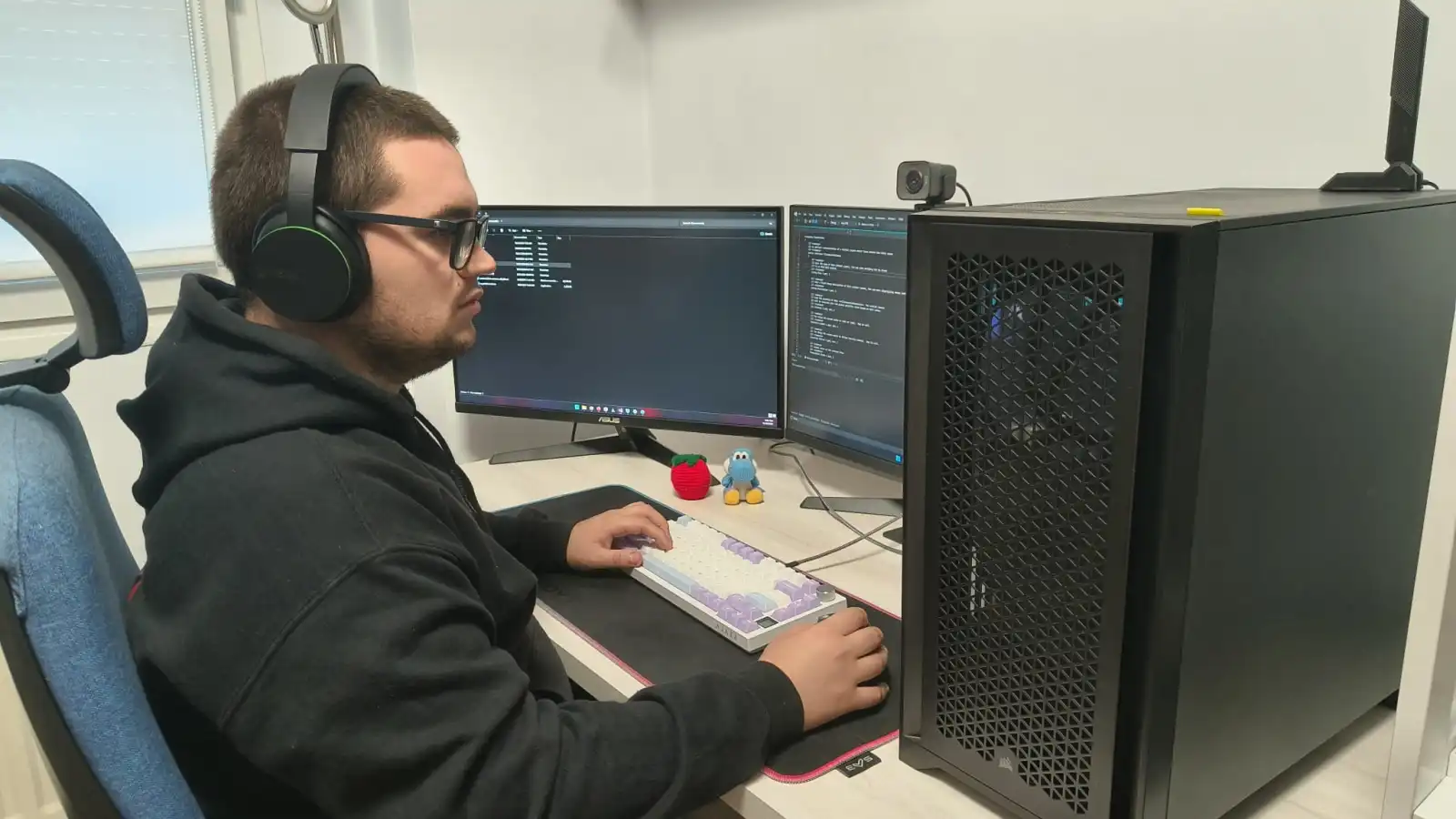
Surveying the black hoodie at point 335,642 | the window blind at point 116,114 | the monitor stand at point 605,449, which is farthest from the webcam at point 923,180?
the window blind at point 116,114

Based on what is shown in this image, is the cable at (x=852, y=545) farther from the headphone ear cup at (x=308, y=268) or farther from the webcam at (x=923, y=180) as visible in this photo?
the headphone ear cup at (x=308, y=268)

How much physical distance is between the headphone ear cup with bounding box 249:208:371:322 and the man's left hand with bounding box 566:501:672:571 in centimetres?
46

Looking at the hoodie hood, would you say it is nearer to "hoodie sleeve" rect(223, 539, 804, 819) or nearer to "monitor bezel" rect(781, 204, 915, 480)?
"hoodie sleeve" rect(223, 539, 804, 819)

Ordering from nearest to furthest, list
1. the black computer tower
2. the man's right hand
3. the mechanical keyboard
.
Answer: the black computer tower → the man's right hand → the mechanical keyboard

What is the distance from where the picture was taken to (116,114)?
1560 mm

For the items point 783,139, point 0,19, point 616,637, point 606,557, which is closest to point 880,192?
point 783,139

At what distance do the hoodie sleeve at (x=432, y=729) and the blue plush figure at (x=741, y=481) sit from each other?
25.3 inches

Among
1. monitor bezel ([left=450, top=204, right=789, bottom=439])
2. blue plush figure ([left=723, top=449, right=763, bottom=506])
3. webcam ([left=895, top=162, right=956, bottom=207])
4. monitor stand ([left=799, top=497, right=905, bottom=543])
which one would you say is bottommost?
monitor stand ([left=799, top=497, right=905, bottom=543])

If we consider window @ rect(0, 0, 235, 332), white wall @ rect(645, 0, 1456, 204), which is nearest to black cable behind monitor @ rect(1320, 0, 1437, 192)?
white wall @ rect(645, 0, 1456, 204)

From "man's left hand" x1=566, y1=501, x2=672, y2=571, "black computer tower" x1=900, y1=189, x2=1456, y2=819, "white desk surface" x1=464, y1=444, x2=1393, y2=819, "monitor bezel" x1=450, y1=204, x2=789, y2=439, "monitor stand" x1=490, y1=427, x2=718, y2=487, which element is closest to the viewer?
"black computer tower" x1=900, y1=189, x2=1456, y2=819

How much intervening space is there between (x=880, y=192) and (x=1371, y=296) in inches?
35.3

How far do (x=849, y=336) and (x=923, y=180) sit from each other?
347 millimetres

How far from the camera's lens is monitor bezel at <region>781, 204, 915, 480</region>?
131 centimetres

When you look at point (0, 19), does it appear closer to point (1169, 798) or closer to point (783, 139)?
point (783, 139)
